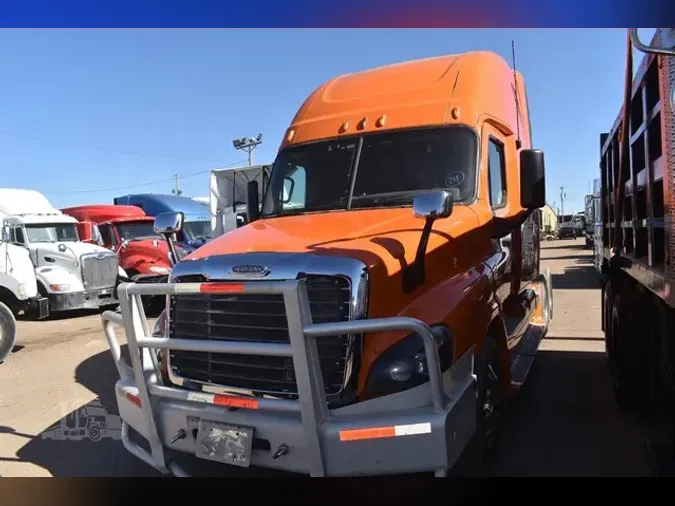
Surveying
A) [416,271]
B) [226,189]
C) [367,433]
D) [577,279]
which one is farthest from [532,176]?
[577,279]

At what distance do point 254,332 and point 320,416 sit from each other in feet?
1.97

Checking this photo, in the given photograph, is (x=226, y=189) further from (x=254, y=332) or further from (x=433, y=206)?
(x=433, y=206)

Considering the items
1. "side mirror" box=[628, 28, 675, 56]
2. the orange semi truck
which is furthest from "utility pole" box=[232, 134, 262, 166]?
"side mirror" box=[628, 28, 675, 56]

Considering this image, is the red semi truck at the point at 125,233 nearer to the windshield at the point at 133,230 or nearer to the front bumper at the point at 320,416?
the windshield at the point at 133,230

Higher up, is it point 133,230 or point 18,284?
point 133,230

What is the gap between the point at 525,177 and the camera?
13.6 feet

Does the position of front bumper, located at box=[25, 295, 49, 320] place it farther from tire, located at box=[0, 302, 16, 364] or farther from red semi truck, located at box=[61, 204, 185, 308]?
red semi truck, located at box=[61, 204, 185, 308]

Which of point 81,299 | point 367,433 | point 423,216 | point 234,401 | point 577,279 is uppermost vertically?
point 423,216

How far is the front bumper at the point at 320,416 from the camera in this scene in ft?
8.79

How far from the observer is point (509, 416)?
4934 millimetres

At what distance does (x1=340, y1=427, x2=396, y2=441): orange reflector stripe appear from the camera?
8.81 feet

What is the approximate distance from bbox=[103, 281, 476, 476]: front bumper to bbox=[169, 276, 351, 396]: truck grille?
0.65 ft

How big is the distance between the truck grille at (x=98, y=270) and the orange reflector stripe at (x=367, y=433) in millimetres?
9814

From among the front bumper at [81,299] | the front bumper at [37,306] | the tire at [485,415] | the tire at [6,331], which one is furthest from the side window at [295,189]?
the front bumper at [81,299]
